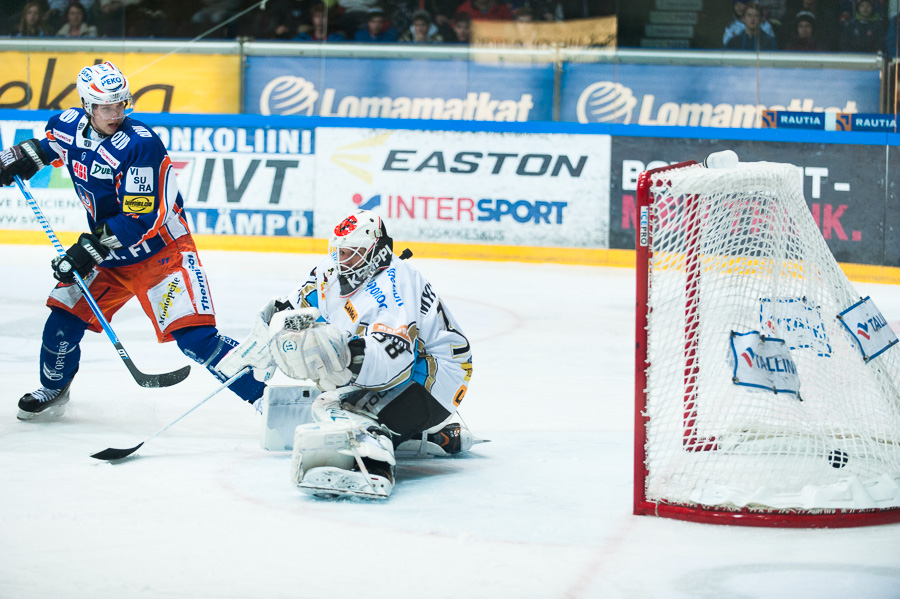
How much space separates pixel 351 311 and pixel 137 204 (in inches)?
43.7

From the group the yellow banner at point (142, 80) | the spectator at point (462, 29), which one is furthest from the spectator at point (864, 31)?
the yellow banner at point (142, 80)

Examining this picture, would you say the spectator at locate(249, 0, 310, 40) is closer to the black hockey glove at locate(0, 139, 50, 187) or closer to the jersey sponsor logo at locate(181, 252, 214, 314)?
the black hockey glove at locate(0, 139, 50, 187)

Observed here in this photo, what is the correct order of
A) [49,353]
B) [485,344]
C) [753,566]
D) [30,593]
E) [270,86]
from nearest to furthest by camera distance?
→ [30,593] < [753,566] < [49,353] < [485,344] < [270,86]

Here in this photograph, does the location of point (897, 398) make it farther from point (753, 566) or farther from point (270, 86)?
point (270, 86)

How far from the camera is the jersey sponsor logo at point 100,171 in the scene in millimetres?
3928

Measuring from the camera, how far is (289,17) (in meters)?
10.7

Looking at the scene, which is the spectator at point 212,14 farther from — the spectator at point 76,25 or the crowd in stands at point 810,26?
the crowd in stands at point 810,26

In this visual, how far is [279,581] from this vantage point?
2412 mm

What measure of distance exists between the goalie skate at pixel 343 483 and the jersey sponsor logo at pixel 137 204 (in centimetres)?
137

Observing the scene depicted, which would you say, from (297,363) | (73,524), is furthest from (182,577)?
(297,363)

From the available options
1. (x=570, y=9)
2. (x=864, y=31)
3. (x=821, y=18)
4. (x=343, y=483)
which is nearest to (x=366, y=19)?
(x=570, y=9)

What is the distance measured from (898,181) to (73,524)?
682cm

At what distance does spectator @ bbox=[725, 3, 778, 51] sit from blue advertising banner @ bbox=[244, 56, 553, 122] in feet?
5.52

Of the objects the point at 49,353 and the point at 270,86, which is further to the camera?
the point at 270,86
